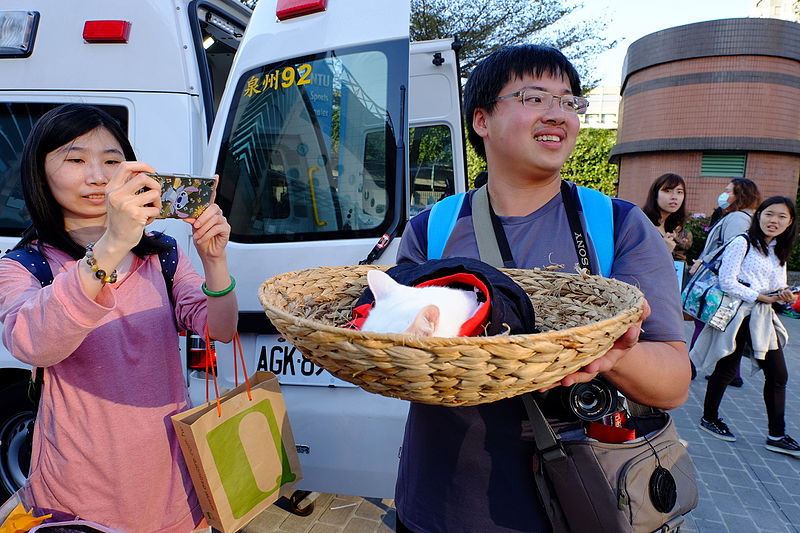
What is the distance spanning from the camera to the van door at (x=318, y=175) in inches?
94.0

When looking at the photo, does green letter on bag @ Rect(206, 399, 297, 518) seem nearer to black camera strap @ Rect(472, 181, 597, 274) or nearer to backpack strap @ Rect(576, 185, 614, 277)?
black camera strap @ Rect(472, 181, 597, 274)

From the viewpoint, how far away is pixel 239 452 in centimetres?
158

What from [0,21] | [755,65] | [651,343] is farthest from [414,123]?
[755,65]

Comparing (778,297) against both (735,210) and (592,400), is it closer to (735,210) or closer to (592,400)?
(735,210)

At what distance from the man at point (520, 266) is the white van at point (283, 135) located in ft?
2.96

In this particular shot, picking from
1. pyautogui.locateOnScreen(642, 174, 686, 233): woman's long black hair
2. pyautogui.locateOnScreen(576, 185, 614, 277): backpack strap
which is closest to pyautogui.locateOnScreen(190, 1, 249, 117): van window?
pyautogui.locateOnScreen(576, 185, 614, 277): backpack strap

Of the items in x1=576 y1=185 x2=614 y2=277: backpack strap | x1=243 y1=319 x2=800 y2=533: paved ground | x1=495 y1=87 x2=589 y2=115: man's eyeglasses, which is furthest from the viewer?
x1=243 y1=319 x2=800 y2=533: paved ground

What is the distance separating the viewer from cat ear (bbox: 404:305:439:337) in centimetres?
95

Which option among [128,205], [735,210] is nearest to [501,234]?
[128,205]

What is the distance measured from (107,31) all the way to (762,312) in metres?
5.03

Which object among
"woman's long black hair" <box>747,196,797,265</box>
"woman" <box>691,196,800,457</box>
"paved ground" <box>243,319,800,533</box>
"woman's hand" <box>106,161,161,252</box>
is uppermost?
"woman's hand" <box>106,161,161,252</box>

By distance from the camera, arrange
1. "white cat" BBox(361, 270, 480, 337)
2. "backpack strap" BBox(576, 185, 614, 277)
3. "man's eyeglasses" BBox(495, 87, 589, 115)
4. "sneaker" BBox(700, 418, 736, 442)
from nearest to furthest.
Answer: "white cat" BBox(361, 270, 480, 337) → "backpack strap" BBox(576, 185, 614, 277) → "man's eyeglasses" BBox(495, 87, 589, 115) → "sneaker" BBox(700, 418, 736, 442)

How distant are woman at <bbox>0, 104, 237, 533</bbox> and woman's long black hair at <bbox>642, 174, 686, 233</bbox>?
4358 mm

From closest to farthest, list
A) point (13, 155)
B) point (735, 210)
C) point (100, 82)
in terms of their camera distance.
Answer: point (100, 82), point (13, 155), point (735, 210)
